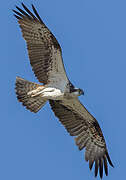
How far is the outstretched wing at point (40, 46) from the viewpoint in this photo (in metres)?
12.2

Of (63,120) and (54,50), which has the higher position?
(54,50)

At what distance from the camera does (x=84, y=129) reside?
13.4 metres

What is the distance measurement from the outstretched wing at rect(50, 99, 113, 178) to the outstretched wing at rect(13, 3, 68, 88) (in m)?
0.95

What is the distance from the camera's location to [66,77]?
40.7 ft

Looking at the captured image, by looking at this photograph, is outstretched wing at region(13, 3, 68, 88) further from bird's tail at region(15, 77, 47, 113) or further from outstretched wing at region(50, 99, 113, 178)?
outstretched wing at region(50, 99, 113, 178)

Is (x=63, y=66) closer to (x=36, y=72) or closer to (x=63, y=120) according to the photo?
(x=36, y=72)

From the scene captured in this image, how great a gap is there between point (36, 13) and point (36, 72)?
56.1 inches

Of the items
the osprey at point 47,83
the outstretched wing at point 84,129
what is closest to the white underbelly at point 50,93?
the osprey at point 47,83

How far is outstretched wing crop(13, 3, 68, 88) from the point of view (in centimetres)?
1223

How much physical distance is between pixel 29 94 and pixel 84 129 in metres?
1.88

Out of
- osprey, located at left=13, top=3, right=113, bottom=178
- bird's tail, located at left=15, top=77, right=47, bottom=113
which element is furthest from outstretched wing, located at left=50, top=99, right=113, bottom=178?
bird's tail, located at left=15, top=77, right=47, bottom=113

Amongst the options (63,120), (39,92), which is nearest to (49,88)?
(39,92)

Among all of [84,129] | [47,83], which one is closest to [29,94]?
[47,83]

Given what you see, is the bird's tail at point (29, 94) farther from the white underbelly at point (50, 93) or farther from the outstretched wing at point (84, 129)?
the outstretched wing at point (84, 129)
